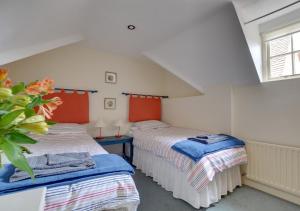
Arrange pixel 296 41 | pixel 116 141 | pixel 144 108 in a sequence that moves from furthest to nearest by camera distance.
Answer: pixel 144 108
pixel 116 141
pixel 296 41

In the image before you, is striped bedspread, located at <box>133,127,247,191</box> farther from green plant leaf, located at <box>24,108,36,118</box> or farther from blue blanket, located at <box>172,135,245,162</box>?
green plant leaf, located at <box>24,108,36,118</box>

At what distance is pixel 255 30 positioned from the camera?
2.30 metres

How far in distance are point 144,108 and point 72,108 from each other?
1.60 metres

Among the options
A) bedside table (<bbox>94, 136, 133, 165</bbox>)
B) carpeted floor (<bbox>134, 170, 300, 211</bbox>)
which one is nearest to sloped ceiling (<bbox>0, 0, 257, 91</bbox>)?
carpeted floor (<bbox>134, 170, 300, 211</bbox>)

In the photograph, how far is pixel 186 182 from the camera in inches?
82.0

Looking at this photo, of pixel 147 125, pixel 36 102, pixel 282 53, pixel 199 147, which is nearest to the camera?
pixel 36 102

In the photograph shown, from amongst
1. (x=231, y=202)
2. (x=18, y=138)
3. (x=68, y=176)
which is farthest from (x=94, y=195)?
(x=231, y=202)

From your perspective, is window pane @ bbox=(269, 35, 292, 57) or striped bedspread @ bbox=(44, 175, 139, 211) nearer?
striped bedspread @ bbox=(44, 175, 139, 211)

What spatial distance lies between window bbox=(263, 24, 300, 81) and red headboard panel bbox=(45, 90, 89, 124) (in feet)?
10.4

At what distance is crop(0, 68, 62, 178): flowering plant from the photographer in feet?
1.46

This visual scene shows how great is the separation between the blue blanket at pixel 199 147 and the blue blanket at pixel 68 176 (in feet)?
2.76

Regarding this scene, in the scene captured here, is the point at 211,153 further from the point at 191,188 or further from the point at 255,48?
the point at 255,48

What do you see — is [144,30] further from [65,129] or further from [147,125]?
[65,129]

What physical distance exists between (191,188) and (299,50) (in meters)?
2.25
